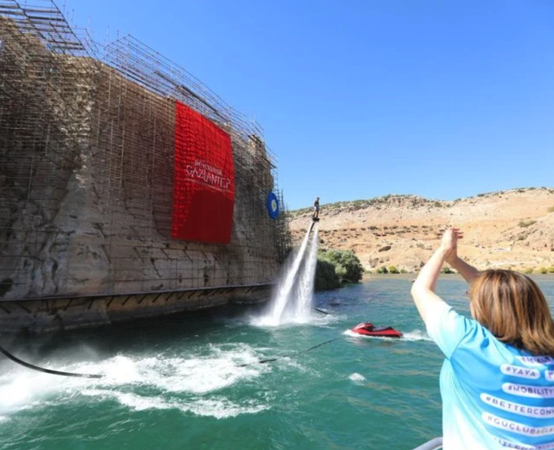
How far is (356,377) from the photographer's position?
11711mm

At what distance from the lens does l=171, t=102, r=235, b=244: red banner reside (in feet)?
71.2

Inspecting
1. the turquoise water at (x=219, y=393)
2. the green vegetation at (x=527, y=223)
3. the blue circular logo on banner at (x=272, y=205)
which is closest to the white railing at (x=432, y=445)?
the turquoise water at (x=219, y=393)

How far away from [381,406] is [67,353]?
1119 centimetres

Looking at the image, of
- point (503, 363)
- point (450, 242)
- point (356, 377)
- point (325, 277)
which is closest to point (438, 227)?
point (325, 277)

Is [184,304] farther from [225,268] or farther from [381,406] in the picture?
[381,406]

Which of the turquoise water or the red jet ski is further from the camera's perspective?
the red jet ski

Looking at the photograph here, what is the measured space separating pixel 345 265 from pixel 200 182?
3391 centimetres

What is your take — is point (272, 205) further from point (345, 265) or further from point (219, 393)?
point (219, 393)

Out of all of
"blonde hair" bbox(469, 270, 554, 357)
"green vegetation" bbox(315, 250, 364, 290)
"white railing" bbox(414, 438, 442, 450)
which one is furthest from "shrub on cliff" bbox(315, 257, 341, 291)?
"blonde hair" bbox(469, 270, 554, 357)

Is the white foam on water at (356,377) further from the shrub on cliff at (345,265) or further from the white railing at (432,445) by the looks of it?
the shrub on cliff at (345,265)

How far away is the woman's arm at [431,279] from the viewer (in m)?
2.38

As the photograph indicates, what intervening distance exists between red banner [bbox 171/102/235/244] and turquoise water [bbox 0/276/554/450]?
7153mm

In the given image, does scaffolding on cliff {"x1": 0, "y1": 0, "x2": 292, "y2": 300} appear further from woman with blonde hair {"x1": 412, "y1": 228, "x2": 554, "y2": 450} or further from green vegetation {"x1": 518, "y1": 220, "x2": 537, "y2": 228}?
green vegetation {"x1": 518, "y1": 220, "x2": 537, "y2": 228}

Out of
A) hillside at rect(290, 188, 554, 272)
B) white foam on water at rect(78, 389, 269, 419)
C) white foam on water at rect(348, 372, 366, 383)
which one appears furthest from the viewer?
hillside at rect(290, 188, 554, 272)
